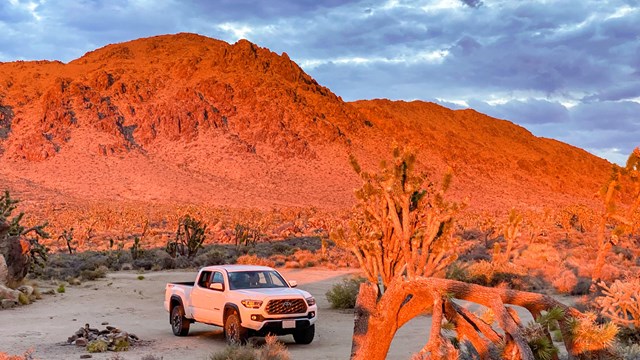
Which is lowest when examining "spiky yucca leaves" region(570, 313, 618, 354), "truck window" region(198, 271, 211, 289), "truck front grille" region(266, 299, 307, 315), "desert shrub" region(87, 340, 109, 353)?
"desert shrub" region(87, 340, 109, 353)

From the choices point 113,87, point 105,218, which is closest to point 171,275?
point 105,218

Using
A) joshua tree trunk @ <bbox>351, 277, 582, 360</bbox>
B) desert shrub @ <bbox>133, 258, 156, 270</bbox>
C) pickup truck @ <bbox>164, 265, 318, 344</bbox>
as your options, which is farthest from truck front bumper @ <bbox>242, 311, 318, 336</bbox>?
desert shrub @ <bbox>133, 258, 156, 270</bbox>

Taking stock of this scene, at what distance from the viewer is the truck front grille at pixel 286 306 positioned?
13758 millimetres

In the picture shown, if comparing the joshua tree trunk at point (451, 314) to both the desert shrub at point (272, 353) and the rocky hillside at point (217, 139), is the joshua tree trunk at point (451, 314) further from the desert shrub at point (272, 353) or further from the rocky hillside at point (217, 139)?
the rocky hillside at point (217, 139)

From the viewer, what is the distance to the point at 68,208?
226 feet

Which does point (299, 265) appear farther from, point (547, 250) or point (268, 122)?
point (268, 122)

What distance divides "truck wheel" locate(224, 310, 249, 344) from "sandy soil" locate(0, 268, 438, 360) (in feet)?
1.39

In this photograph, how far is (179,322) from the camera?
15.8m

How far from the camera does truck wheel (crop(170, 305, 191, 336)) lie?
51.6ft

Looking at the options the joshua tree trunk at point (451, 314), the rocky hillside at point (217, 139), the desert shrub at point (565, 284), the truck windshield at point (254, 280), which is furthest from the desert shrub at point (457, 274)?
the rocky hillside at point (217, 139)

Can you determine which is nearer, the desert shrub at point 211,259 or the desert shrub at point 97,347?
the desert shrub at point 97,347

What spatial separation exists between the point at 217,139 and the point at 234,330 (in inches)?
3193

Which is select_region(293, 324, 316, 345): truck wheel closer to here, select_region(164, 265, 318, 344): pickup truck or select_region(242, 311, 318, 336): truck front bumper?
select_region(164, 265, 318, 344): pickup truck

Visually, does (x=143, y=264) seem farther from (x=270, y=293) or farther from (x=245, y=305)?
(x=245, y=305)
